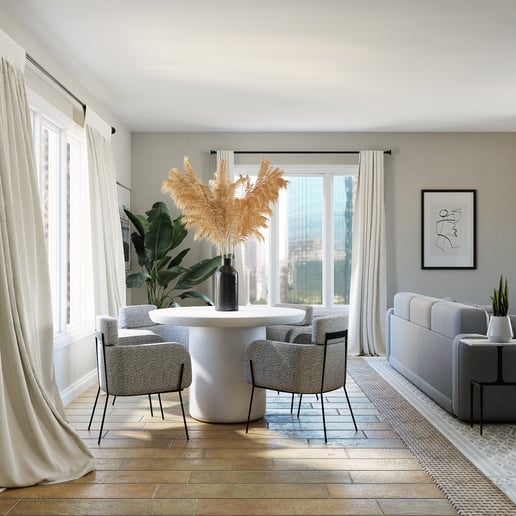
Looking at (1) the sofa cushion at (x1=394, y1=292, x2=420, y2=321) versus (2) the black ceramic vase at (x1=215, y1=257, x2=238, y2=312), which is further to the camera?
(1) the sofa cushion at (x1=394, y1=292, x2=420, y2=321)

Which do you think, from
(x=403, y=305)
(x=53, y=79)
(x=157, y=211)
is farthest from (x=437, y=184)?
(x=53, y=79)

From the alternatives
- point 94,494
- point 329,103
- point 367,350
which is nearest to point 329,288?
point 367,350

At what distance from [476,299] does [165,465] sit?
4.81 meters

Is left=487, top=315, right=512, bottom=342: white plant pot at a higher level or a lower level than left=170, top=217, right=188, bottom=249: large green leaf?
lower

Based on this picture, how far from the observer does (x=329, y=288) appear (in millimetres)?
6848

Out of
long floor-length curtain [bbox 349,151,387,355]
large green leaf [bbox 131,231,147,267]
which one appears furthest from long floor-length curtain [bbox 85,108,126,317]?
long floor-length curtain [bbox 349,151,387,355]

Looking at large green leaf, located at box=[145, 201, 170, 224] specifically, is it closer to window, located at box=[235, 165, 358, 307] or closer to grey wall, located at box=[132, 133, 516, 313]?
grey wall, located at box=[132, 133, 516, 313]

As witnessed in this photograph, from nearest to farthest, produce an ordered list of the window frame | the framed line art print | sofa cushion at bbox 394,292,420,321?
the window frame
sofa cushion at bbox 394,292,420,321
the framed line art print

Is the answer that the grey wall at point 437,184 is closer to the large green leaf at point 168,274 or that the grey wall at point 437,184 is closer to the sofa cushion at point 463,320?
the large green leaf at point 168,274

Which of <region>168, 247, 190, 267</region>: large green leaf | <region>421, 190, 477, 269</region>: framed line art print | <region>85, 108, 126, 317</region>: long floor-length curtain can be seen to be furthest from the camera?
<region>421, 190, 477, 269</region>: framed line art print

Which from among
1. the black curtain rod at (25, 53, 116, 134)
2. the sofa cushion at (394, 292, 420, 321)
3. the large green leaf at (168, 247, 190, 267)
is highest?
the black curtain rod at (25, 53, 116, 134)

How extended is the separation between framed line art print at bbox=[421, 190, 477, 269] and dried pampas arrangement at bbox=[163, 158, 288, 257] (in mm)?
3343

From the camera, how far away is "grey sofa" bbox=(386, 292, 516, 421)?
3.66 metres

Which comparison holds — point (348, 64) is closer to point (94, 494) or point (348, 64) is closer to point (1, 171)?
point (1, 171)
